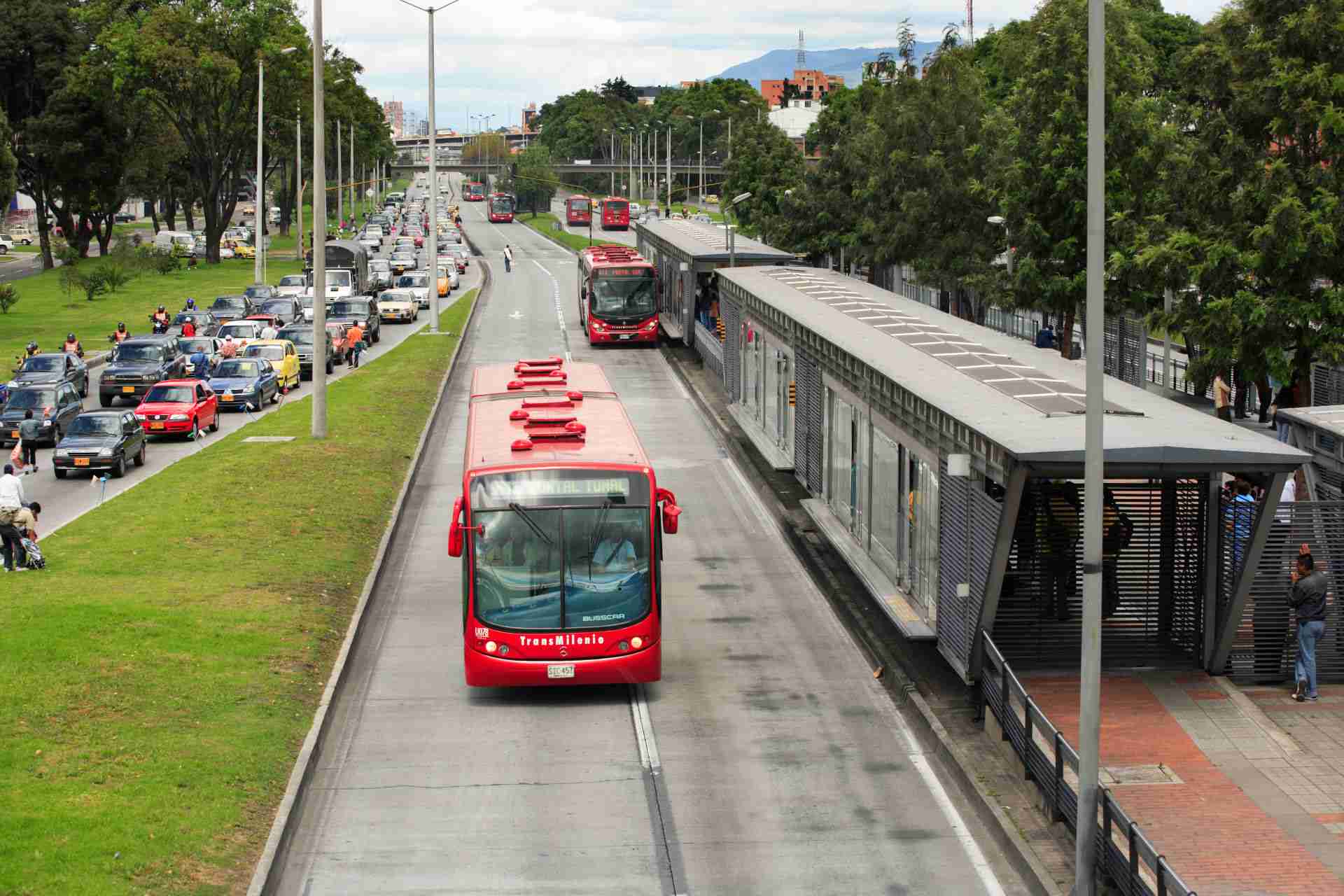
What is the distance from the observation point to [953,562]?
18094mm

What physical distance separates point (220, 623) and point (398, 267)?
79.8 metres

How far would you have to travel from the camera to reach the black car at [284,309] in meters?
64.1

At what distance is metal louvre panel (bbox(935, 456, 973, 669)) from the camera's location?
17469 millimetres

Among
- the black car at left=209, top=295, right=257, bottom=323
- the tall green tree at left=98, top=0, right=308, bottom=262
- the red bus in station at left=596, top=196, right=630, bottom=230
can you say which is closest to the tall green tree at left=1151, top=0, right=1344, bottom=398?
the black car at left=209, top=295, right=257, bottom=323

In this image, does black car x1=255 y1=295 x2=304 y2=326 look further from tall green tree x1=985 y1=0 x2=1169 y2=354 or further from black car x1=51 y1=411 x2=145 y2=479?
tall green tree x1=985 y1=0 x2=1169 y2=354

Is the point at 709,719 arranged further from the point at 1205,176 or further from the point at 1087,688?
the point at 1205,176

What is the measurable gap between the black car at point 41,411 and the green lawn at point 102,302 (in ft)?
39.7

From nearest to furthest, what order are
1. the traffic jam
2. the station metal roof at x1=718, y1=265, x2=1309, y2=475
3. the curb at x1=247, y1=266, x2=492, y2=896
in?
the curb at x1=247, y1=266, x2=492, y2=896 → the station metal roof at x1=718, y1=265, x2=1309, y2=475 → the traffic jam

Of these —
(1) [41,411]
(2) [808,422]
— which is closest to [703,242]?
(1) [41,411]

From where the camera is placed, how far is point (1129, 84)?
35.5 metres

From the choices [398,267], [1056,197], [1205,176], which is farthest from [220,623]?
[398,267]

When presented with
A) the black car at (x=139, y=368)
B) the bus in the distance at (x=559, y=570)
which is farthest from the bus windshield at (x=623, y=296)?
the bus in the distance at (x=559, y=570)

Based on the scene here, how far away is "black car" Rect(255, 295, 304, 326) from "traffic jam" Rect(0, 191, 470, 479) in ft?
0.25

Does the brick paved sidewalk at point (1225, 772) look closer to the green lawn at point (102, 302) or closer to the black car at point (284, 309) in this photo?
the green lawn at point (102, 302)
